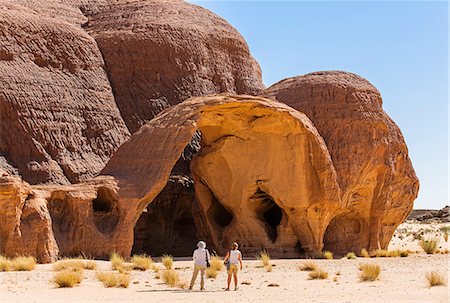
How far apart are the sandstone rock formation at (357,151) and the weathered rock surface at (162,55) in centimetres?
436

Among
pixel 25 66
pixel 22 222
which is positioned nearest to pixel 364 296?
pixel 22 222

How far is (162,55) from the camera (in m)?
33.1

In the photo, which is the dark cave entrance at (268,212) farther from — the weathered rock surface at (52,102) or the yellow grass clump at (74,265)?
the yellow grass clump at (74,265)

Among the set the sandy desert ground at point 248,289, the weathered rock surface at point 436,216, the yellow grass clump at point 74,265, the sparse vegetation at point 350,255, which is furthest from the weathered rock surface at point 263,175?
the weathered rock surface at point 436,216

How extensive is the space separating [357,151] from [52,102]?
12.5 metres

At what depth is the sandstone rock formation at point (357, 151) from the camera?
29.5 metres

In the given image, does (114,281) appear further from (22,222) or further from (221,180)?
(221,180)

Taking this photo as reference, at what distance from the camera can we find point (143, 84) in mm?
32656

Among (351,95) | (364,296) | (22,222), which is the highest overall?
(351,95)

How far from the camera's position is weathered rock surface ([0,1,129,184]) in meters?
27.0

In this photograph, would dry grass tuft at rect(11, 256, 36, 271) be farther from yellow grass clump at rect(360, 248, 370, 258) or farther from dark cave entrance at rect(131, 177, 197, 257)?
yellow grass clump at rect(360, 248, 370, 258)

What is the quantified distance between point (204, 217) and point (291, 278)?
11.5 m

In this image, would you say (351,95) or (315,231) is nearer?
(315,231)

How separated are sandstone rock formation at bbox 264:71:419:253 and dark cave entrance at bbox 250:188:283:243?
233cm
